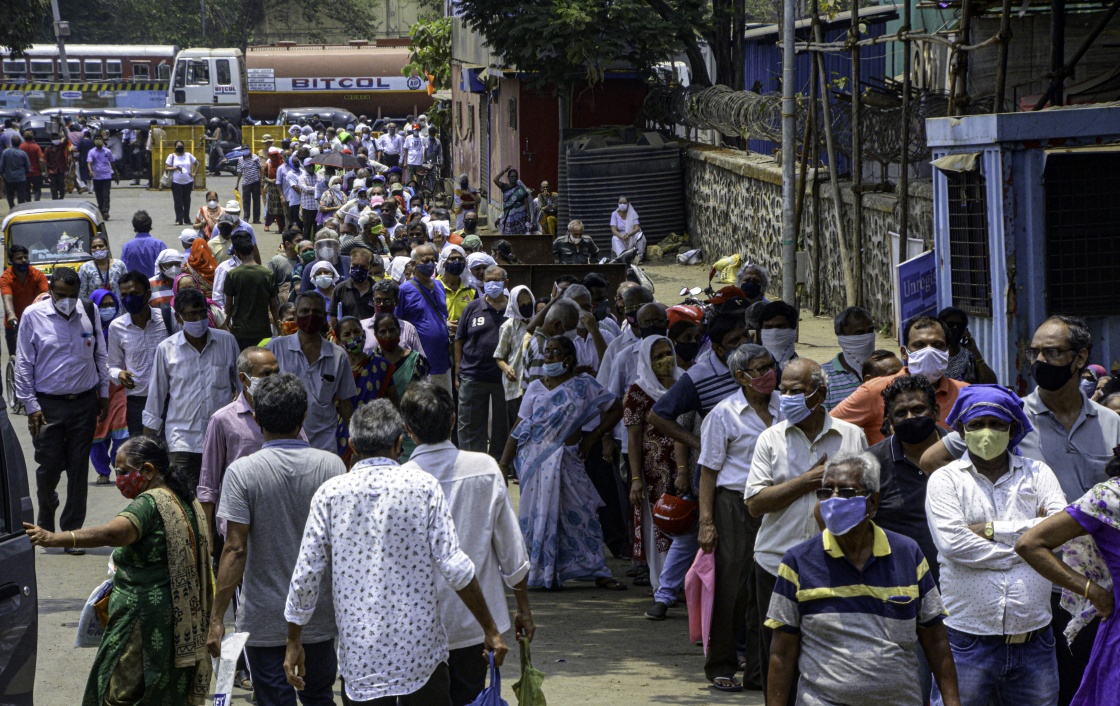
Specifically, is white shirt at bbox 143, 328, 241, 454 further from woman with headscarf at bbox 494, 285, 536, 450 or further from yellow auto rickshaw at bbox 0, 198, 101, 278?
yellow auto rickshaw at bbox 0, 198, 101, 278

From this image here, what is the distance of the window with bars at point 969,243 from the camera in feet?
28.4

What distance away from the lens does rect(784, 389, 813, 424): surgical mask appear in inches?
221

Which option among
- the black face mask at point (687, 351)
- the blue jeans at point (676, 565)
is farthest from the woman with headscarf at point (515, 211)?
the blue jeans at point (676, 565)

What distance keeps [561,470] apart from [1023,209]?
3.06 m

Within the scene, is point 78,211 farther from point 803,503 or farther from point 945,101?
point 803,503

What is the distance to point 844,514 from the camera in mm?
4246

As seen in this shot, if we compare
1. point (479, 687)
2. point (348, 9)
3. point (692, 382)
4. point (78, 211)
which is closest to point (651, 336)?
point (692, 382)

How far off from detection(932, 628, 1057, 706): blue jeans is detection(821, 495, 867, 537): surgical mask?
2.80ft

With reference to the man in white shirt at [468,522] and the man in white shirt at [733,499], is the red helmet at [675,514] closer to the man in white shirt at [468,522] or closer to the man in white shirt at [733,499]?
the man in white shirt at [733,499]

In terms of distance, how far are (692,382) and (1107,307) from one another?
2.91 m

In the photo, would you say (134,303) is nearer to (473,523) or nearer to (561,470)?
(561,470)

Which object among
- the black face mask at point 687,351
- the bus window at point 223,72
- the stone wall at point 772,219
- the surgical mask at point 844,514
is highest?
the bus window at point 223,72

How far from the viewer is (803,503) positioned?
580cm

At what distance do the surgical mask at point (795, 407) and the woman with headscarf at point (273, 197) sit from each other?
960 inches
